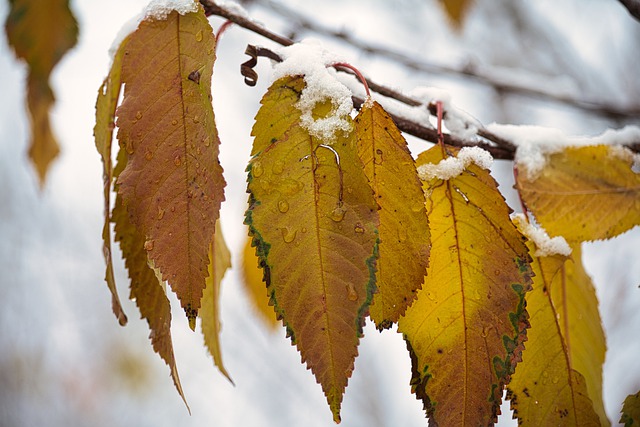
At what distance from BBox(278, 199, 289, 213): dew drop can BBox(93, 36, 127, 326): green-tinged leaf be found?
0.54 feet

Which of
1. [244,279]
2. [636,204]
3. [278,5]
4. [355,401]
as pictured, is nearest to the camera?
[636,204]

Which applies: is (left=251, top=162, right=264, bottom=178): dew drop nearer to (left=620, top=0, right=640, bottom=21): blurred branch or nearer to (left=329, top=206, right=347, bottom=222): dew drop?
(left=329, top=206, right=347, bottom=222): dew drop

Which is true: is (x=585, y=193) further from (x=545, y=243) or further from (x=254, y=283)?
(x=254, y=283)

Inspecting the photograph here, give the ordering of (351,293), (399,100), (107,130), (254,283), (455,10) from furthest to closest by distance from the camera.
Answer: (455,10)
(254,283)
(399,100)
(107,130)
(351,293)

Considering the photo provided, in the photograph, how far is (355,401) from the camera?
13.2 ft

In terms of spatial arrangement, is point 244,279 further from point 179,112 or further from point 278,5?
point 278,5

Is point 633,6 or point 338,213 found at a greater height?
point 633,6

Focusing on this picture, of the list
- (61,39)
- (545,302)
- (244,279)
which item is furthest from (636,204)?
(61,39)

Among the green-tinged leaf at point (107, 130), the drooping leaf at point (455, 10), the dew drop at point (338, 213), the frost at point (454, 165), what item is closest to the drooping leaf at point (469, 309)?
the frost at point (454, 165)

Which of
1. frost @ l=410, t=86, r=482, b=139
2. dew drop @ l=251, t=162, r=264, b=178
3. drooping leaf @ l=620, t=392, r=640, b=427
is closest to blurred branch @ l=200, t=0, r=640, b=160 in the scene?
frost @ l=410, t=86, r=482, b=139

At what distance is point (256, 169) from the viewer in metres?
0.38

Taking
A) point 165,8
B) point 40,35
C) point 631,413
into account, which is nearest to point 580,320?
point 631,413

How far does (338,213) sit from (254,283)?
0.38 meters

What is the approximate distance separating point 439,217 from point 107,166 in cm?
29
